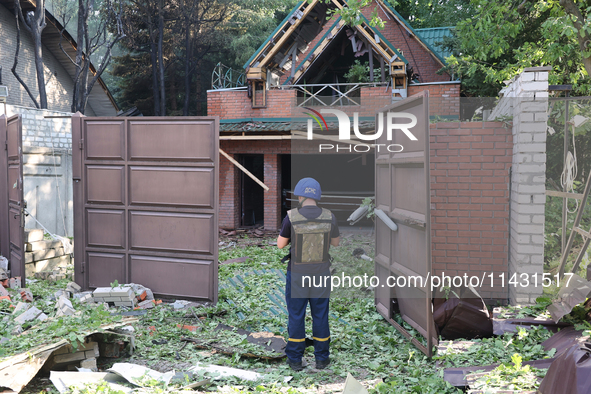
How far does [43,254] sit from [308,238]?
20.0 ft

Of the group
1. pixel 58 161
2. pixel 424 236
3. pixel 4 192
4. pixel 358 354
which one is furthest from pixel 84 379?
pixel 58 161

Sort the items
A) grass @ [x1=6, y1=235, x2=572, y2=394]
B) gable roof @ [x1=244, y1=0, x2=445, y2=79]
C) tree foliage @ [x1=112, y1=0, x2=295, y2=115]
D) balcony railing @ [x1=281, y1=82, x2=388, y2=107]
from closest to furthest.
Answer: grass @ [x1=6, y1=235, x2=572, y2=394], gable roof @ [x1=244, y1=0, x2=445, y2=79], balcony railing @ [x1=281, y1=82, x2=388, y2=107], tree foliage @ [x1=112, y1=0, x2=295, y2=115]

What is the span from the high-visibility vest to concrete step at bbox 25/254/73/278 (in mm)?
5835

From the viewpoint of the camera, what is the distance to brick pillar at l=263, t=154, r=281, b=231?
1433 cm

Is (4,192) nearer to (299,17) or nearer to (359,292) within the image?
(359,292)

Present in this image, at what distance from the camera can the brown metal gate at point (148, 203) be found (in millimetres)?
6105

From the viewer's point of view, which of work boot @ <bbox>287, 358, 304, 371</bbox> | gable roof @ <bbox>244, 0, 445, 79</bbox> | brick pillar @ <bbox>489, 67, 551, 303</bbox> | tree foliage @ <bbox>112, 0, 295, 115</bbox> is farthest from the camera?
tree foliage @ <bbox>112, 0, 295, 115</bbox>

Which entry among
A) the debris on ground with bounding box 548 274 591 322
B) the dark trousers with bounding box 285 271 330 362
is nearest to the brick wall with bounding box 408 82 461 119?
the debris on ground with bounding box 548 274 591 322

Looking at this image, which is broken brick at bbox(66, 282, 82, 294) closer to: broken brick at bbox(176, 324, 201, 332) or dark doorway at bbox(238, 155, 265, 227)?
broken brick at bbox(176, 324, 201, 332)

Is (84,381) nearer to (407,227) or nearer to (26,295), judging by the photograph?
(407,227)

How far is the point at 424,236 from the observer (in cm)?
450

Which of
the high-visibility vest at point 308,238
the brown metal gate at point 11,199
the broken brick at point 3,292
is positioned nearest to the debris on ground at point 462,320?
the high-visibility vest at point 308,238

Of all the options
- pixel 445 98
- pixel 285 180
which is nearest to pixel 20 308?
pixel 445 98

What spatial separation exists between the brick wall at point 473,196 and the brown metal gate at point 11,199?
613 centimetres
